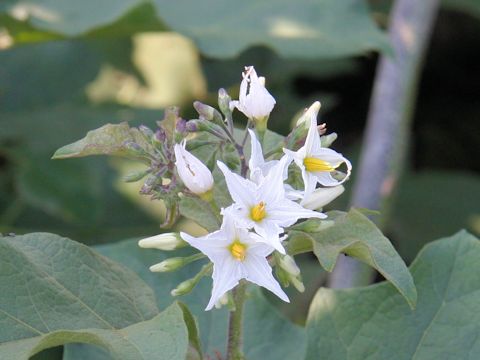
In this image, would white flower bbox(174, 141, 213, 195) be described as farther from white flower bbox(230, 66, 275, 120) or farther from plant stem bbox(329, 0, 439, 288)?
plant stem bbox(329, 0, 439, 288)

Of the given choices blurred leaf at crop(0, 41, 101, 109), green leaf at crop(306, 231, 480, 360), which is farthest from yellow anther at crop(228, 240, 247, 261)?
blurred leaf at crop(0, 41, 101, 109)

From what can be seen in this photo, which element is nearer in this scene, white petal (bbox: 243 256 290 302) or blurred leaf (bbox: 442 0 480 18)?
white petal (bbox: 243 256 290 302)

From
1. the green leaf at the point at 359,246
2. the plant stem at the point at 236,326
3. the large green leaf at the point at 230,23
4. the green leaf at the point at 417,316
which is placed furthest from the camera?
the large green leaf at the point at 230,23

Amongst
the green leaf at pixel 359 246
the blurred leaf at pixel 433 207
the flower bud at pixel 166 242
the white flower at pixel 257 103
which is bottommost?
the blurred leaf at pixel 433 207

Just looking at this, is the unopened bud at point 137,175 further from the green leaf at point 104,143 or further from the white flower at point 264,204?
the white flower at point 264,204

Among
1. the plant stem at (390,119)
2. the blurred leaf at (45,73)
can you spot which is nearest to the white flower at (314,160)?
the plant stem at (390,119)
